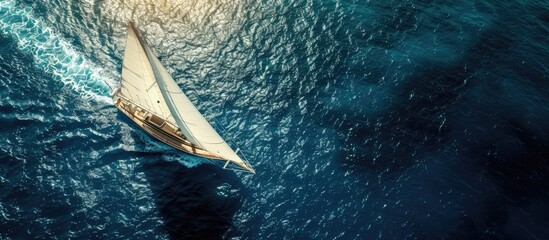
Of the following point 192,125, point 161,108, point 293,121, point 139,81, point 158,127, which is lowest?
point 293,121

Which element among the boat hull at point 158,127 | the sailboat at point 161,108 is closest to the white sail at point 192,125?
the sailboat at point 161,108

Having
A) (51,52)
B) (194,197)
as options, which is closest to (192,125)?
(194,197)

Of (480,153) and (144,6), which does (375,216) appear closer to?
(480,153)

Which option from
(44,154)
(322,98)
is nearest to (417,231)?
(322,98)

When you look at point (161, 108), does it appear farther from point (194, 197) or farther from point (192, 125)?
point (194, 197)

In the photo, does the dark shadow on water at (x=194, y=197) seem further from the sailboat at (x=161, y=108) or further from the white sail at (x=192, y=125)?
the white sail at (x=192, y=125)

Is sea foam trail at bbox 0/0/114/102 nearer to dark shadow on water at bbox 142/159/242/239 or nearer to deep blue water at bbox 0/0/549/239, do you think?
deep blue water at bbox 0/0/549/239
